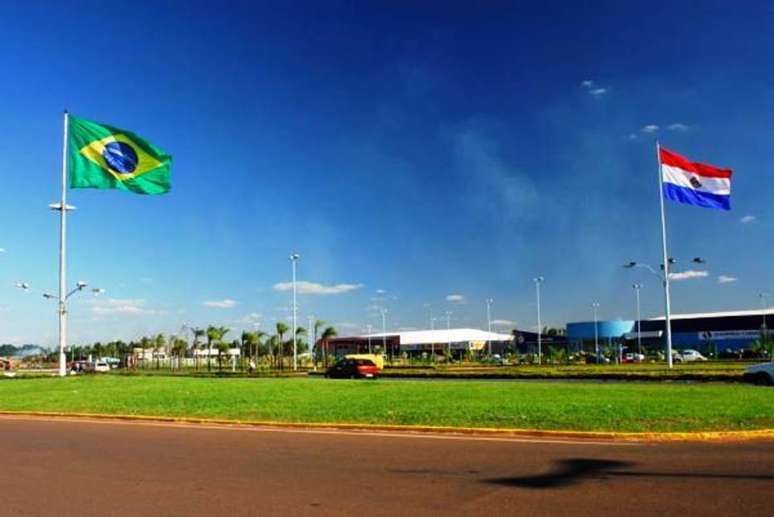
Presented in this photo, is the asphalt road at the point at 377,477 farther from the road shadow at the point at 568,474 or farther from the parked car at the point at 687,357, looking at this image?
the parked car at the point at 687,357

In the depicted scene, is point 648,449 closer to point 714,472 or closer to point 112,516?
point 714,472

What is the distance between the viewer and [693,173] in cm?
4181

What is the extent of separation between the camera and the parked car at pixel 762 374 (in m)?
29.5

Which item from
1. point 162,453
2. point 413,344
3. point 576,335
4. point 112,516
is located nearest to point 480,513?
point 112,516

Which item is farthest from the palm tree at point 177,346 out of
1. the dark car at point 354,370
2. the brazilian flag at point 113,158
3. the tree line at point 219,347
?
the brazilian flag at point 113,158

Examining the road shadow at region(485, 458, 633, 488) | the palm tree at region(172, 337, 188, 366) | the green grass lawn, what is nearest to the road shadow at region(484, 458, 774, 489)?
the road shadow at region(485, 458, 633, 488)

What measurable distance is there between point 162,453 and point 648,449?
8338mm

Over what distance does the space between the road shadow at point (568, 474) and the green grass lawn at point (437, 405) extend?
12.3 ft

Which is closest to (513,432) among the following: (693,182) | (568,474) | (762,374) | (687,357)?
(568,474)

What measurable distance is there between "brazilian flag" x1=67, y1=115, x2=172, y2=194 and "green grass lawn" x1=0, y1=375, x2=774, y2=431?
8.92 metres

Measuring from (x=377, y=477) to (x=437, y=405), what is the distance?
1011cm

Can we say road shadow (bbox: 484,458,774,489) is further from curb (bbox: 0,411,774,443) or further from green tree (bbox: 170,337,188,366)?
green tree (bbox: 170,337,188,366)

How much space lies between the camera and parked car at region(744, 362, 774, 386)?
29.5 metres

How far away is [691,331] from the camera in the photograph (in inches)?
4117
